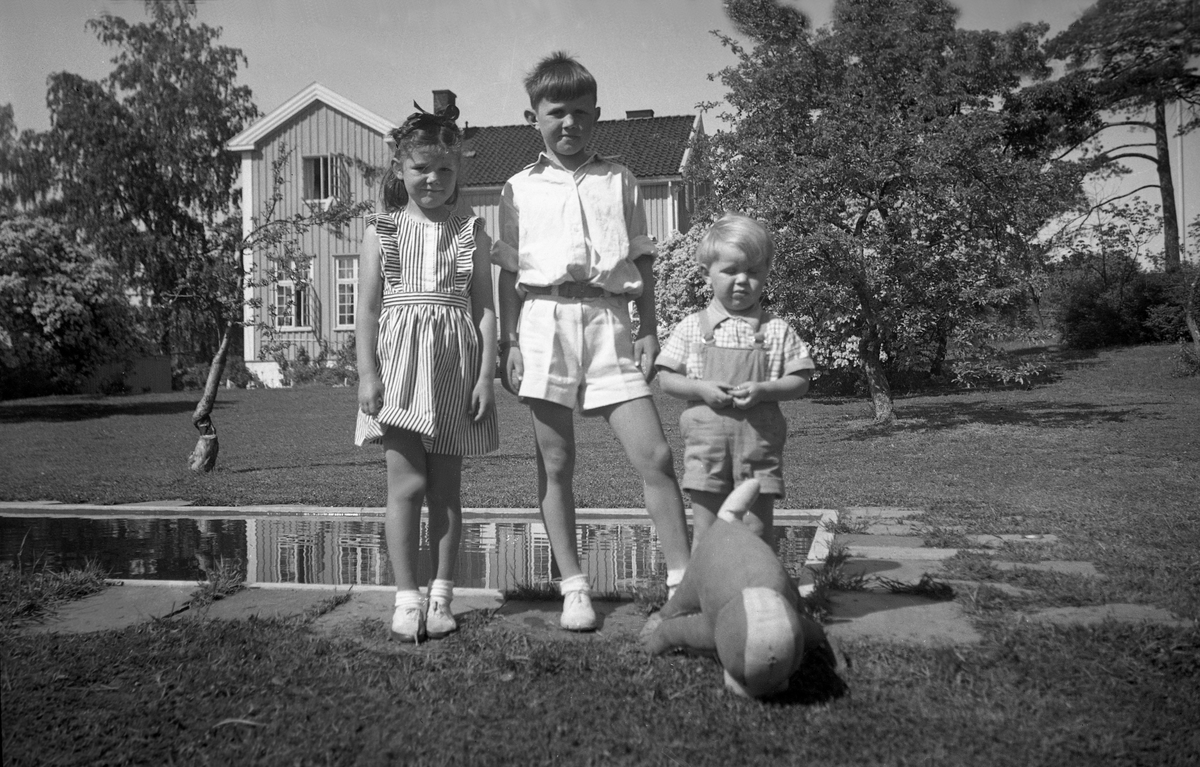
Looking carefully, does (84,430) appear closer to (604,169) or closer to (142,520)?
(142,520)

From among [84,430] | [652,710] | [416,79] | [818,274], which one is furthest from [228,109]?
[652,710]

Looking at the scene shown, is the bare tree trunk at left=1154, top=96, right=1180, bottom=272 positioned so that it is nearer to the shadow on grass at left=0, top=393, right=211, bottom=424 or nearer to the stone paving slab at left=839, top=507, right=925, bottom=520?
the stone paving slab at left=839, top=507, right=925, bottom=520

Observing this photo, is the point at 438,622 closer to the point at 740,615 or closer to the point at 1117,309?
the point at 740,615

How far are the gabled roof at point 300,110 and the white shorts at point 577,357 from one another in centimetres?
2296

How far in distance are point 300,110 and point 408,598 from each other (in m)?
24.9

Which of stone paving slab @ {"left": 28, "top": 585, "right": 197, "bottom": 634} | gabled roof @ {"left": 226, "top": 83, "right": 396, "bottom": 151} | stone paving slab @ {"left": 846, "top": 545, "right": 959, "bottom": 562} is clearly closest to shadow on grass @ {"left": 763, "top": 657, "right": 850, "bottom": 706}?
stone paving slab @ {"left": 846, "top": 545, "right": 959, "bottom": 562}

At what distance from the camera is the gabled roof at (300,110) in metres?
25.2

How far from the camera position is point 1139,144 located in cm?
1096

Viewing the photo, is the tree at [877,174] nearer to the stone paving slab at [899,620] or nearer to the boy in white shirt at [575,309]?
the boy in white shirt at [575,309]

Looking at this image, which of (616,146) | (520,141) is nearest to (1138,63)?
(616,146)

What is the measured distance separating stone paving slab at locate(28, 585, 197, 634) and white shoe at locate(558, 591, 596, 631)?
4.55 feet

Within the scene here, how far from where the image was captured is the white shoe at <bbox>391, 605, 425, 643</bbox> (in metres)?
2.99

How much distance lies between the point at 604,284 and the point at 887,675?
5.03 ft

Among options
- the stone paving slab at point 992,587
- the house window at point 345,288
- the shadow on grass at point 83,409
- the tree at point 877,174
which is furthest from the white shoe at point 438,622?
the house window at point 345,288
